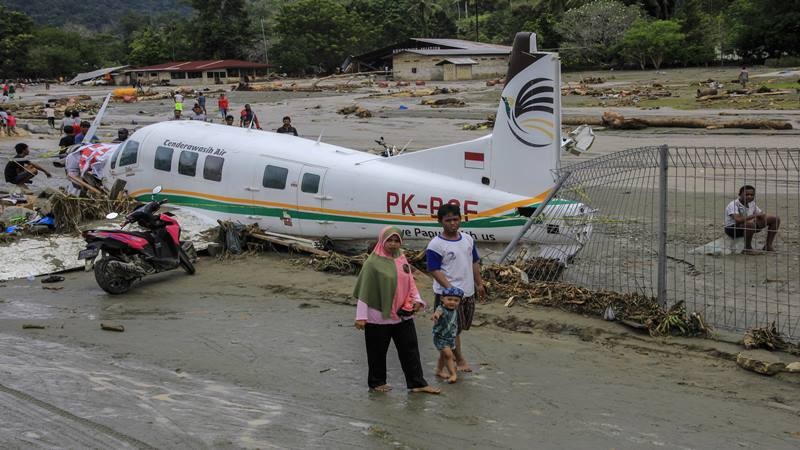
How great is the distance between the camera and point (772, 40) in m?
60.2

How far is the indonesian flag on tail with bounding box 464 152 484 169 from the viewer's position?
11516 millimetres

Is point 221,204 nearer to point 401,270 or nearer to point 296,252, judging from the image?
point 296,252

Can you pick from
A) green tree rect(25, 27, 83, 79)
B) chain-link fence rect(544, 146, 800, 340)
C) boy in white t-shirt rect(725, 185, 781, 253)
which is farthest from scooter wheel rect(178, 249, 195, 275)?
green tree rect(25, 27, 83, 79)

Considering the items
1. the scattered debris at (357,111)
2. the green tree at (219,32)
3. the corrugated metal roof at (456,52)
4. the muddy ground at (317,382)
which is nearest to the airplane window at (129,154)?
the muddy ground at (317,382)

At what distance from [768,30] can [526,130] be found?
188ft

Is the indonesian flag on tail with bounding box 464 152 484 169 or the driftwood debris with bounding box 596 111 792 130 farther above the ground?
the driftwood debris with bounding box 596 111 792 130

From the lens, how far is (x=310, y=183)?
512 inches

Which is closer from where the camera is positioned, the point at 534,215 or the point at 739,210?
the point at 534,215

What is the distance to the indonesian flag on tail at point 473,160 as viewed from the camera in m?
11.5

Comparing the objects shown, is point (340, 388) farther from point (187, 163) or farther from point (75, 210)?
point (75, 210)

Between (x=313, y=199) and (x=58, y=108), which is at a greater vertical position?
(x=58, y=108)

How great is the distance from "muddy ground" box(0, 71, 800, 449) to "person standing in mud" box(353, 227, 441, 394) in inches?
8.2

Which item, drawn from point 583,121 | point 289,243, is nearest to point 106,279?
point 289,243

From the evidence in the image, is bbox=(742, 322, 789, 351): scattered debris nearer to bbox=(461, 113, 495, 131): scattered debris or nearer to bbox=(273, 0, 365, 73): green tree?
bbox=(461, 113, 495, 131): scattered debris
